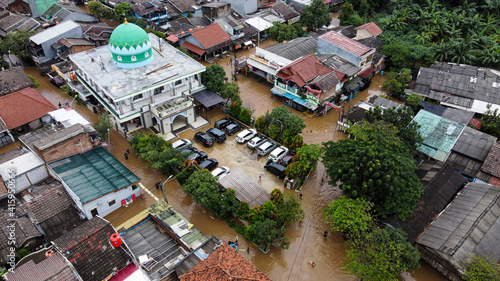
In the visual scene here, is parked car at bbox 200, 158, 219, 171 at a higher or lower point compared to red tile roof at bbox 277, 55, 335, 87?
lower

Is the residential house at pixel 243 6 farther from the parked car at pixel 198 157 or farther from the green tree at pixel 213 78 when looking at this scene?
the parked car at pixel 198 157

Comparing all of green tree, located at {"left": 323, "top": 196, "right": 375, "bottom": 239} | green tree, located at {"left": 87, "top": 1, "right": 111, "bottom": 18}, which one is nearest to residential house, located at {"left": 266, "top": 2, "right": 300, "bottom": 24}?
green tree, located at {"left": 87, "top": 1, "right": 111, "bottom": 18}

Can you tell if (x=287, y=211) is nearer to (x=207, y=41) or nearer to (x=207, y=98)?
→ (x=207, y=98)

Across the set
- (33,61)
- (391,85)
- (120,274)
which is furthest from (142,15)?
(120,274)

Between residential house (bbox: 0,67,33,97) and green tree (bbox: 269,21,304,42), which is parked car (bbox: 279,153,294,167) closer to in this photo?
green tree (bbox: 269,21,304,42)

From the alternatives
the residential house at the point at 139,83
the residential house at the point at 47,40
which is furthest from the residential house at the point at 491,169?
the residential house at the point at 47,40

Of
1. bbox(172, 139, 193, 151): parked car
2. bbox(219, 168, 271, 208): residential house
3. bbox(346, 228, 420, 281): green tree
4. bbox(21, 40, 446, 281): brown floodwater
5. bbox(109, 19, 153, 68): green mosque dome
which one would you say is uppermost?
bbox(109, 19, 153, 68): green mosque dome

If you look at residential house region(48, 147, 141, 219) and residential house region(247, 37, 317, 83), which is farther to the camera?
residential house region(247, 37, 317, 83)
